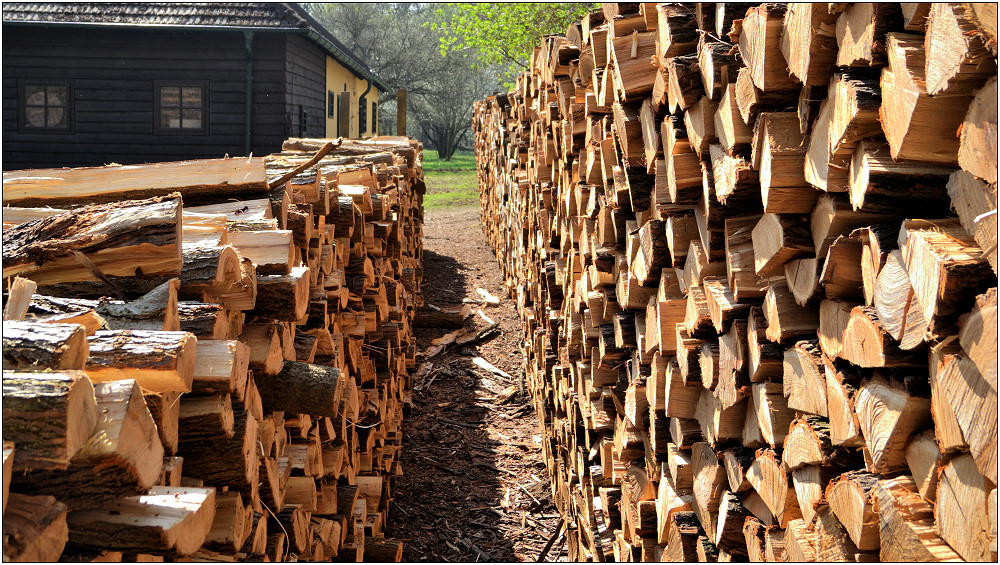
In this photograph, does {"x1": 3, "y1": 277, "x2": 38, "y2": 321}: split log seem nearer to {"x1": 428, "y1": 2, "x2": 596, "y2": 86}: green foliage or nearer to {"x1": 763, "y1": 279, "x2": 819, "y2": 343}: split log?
{"x1": 763, "y1": 279, "x2": 819, "y2": 343}: split log

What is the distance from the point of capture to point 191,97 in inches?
532

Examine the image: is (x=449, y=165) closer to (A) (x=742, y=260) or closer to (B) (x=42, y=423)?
(A) (x=742, y=260)

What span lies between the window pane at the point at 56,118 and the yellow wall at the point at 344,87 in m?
5.02

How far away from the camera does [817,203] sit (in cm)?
168

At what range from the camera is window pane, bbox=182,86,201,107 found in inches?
531

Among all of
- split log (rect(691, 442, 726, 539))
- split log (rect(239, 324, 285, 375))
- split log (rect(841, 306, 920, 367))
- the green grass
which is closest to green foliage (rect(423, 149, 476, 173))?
the green grass

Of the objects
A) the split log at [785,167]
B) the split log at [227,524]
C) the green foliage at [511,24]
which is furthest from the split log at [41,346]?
the green foliage at [511,24]

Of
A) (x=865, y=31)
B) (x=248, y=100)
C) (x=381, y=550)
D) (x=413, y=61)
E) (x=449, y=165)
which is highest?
(x=413, y=61)

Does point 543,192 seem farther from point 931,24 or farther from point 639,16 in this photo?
point 931,24

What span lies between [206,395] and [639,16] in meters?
1.82

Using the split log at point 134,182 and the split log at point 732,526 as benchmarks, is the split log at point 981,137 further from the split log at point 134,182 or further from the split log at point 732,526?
the split log at point 134,182

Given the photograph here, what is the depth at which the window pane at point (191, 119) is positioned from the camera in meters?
13.5

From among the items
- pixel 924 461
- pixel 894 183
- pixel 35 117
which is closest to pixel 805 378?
pixel 924 461

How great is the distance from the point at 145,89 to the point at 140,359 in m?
13.4
